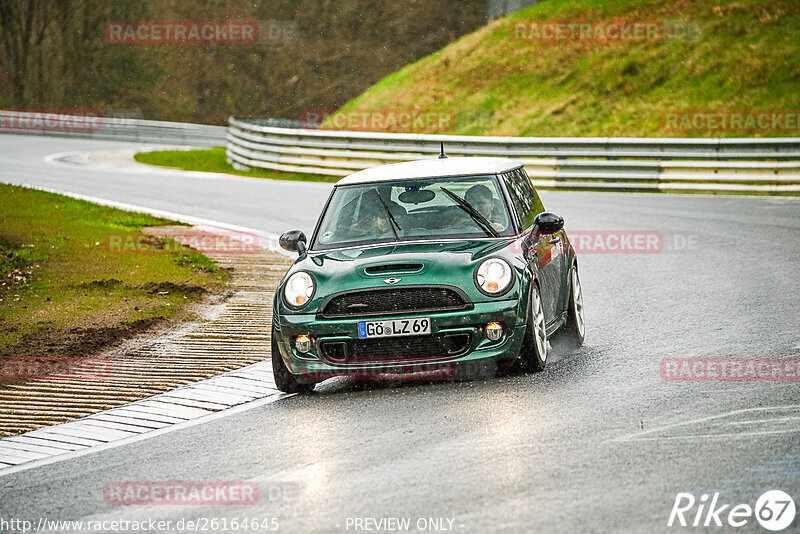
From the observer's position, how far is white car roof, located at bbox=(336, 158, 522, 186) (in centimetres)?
920

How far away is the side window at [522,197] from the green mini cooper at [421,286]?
36 mm

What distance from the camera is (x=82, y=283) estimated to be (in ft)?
42.3

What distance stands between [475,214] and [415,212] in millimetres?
459

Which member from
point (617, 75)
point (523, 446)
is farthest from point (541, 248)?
point (617, 75)

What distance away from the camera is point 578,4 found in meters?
36.9

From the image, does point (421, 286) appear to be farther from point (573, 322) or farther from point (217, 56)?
point (217, 56)

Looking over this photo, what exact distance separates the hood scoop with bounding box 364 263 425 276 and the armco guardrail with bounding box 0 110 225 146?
33.2 m

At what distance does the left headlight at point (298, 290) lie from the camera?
324 inches

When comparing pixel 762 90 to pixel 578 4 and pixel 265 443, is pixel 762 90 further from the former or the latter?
pixel 265 443

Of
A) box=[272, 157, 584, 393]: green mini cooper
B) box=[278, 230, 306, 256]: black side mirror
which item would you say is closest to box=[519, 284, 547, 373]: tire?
box=[272, 157, 584, 393]: green mini cooper

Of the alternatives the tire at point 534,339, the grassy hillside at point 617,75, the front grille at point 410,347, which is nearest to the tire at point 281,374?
the front grille at point 410,347

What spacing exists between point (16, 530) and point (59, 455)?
1430 mm

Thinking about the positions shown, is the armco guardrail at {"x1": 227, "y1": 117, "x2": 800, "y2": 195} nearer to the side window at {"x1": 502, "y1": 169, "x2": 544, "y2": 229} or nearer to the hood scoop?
the side window at {"x1": 502, "y1": 169, "x2": 544, "y2": 229}

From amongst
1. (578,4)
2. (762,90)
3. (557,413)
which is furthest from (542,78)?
(557,413)
